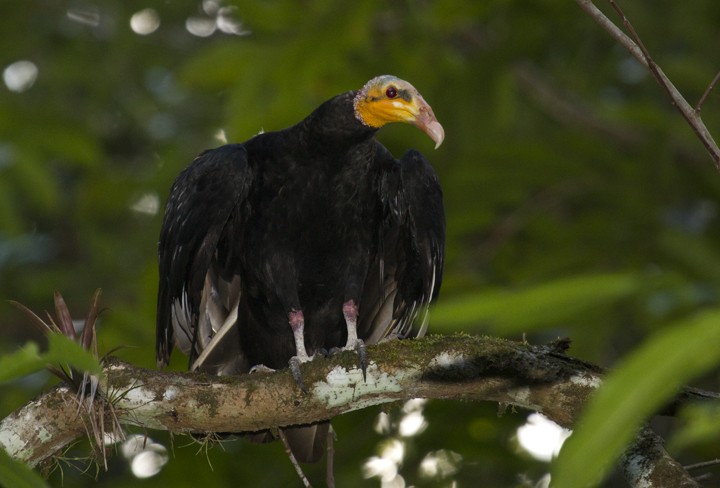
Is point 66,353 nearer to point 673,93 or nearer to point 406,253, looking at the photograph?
point 673,93

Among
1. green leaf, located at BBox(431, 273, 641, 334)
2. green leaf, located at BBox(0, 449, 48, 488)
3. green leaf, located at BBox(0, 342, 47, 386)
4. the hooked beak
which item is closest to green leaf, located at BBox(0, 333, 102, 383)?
green leaf, located at BBox(0, 342, 47, 386)

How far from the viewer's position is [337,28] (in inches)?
217

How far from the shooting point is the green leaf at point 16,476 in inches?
62.5

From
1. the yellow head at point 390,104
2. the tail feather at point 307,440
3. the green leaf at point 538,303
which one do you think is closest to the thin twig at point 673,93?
the green leaf at point 538,303

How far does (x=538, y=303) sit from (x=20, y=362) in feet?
2.31

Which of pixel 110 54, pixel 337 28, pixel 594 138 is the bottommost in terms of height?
pixel 110 54

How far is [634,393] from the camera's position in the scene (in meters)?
1.23

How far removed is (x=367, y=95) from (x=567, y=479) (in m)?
3.55

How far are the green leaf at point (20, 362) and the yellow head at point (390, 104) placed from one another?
3.28 metres

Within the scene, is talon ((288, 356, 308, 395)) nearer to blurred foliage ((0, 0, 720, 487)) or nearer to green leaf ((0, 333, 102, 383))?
blurred foliage ((0, 0, 720, 487))

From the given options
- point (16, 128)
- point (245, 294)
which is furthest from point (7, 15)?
point (245, 294)

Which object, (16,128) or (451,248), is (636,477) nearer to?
(451,248)

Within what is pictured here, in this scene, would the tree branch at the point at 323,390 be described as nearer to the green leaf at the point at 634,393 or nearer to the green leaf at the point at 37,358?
the green leaf at the point at 37,358

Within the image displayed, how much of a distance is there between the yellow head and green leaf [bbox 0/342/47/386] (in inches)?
129
